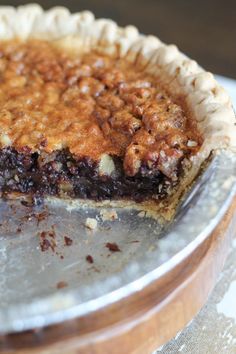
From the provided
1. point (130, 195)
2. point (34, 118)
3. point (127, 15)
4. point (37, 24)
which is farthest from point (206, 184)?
point (127, 15)

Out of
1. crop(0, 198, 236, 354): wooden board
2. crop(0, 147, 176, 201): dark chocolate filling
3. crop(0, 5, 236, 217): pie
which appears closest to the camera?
crop(0, 198, 236, 354): wooden board

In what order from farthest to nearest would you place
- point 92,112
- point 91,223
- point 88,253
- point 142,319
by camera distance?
point 92,112
point 91,223
point 88,253
point 142,319

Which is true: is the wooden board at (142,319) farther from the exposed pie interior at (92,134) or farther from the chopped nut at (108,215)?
the chopped nut at (108,215)

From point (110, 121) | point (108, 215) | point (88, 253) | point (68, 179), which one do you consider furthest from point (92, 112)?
point (88, 253)

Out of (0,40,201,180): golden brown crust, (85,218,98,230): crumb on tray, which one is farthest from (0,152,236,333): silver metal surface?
(0,40,201,180): golden brown crust

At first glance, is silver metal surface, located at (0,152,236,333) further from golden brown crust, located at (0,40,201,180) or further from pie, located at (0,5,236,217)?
golden brown crust, located at (0,40,201,180)

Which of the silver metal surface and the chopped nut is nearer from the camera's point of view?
the silver metal surface

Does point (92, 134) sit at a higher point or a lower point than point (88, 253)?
higher

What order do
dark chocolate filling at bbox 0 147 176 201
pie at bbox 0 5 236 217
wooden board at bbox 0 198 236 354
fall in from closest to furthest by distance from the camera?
wooden board at bbox 0 198 236 354 → pie at bbox 0 5 236 217 → dark chocolate filling at bbox 0 147 176 201

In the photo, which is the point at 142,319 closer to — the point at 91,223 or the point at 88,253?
the point at 88,253
